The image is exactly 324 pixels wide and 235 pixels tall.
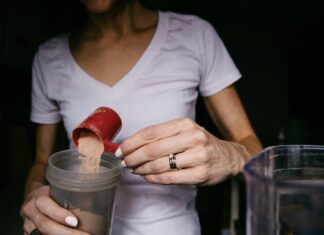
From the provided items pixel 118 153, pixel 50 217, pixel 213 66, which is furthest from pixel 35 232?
pixel 213 66

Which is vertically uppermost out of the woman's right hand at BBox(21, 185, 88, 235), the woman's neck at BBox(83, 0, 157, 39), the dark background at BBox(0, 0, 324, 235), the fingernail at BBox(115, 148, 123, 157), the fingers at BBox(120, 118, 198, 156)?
the woman's neck at BBox(83, 0, 157, 39)

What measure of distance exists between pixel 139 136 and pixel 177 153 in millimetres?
63

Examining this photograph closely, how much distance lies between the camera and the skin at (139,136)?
53 cm

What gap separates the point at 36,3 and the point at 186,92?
1.35 meters

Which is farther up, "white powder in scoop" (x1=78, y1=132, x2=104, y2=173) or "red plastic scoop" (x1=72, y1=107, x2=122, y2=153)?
"red plastic scoop" (x1=72, y1=107, x2=122, y2=153)

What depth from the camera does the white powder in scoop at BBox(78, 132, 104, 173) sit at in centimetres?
56

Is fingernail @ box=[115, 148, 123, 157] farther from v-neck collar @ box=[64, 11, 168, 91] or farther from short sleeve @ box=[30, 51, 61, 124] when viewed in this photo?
short sleeve @ box=[30, 51, 61, 124]

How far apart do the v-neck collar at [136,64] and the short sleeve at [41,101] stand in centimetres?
9

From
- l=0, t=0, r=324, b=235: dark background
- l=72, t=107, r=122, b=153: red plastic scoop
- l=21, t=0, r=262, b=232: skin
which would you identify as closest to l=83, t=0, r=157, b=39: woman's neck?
l=21, t=0, r=262, b=232: skin

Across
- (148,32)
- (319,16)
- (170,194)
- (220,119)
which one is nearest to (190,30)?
(148,32)

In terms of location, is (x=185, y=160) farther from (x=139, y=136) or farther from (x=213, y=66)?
(x=213, y=66)

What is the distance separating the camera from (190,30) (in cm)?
84

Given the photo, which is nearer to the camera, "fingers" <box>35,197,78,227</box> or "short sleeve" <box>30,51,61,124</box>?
"fingers" <box>35,197,78,227</box>

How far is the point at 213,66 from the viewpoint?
0.83 metres
